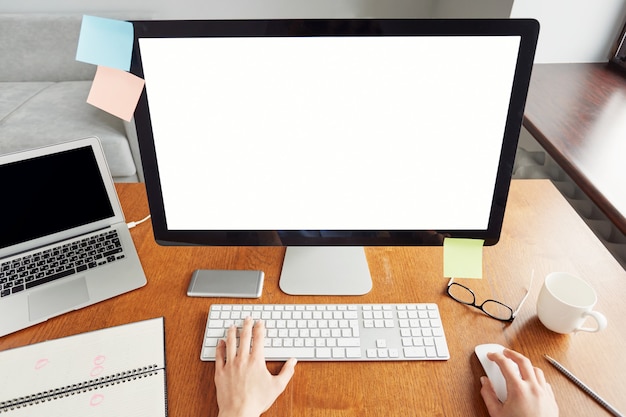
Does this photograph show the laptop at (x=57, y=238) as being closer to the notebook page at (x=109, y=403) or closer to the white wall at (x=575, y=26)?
the notebook page at (x=109, y=403)

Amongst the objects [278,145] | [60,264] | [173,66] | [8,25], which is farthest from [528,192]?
[8,25]

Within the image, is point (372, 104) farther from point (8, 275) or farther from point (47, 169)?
point (8, 275)

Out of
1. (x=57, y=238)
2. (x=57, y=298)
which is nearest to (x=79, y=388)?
(x=57, y=298)

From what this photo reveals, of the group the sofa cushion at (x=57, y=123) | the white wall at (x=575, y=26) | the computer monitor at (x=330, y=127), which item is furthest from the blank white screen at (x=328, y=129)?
the sofa cushion at (x=57, y=123)

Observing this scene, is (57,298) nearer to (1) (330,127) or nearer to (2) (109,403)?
(2) (109,403)

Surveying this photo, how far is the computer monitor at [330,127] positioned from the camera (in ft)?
1.85

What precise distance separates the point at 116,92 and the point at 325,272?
1.45ft

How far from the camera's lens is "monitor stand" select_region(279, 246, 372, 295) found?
754 millimetres

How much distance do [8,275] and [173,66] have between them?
48 cm

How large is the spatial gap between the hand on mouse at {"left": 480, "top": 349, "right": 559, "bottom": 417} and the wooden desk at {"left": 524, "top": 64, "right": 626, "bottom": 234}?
18.7 inches

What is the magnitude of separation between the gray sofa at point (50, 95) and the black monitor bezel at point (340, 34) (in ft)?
4.52

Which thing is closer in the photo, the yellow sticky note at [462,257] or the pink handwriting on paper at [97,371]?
the pink handwriting on paper at [97,371]

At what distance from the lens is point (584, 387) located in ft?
1.99

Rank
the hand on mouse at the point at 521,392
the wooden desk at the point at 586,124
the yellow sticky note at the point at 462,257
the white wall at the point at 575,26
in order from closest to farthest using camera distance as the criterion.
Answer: the hand on mouse at the point at 521,392 → the yellow sticky note at the point at 462,257 → the wooden desk at the point at 586,124 → the white wall at the point at 575,26
